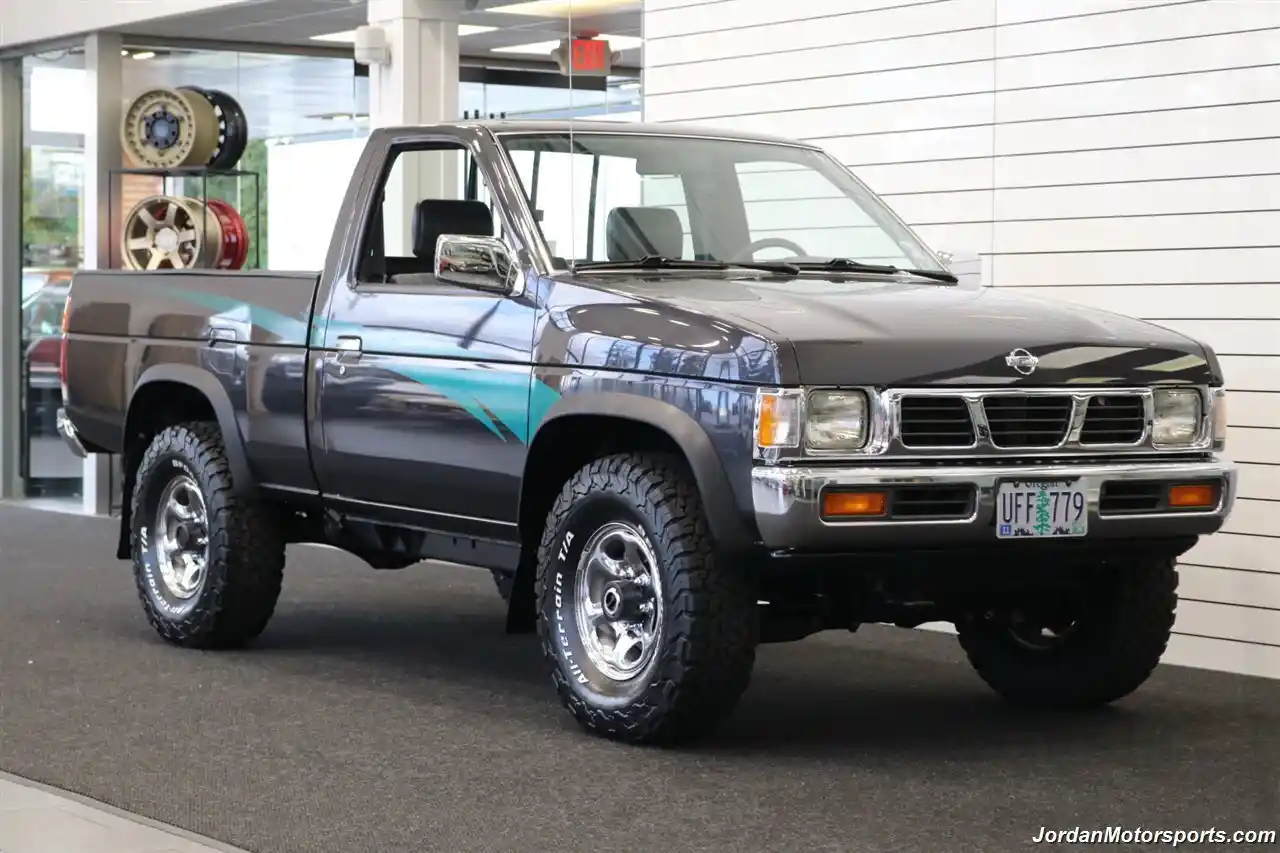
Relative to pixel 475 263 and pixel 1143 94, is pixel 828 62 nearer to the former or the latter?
pixel 1143 94

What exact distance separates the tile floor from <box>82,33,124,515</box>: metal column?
8.85 metres

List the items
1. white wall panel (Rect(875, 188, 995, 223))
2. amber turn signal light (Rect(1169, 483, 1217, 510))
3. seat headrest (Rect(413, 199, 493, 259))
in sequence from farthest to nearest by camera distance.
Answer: white wall panel (Rect(875, 188, 995, 223))
seat headrest (Rect(413, 199, 493, 259))
amber turn signal light (Rect(1169, 483, 1217, 510))

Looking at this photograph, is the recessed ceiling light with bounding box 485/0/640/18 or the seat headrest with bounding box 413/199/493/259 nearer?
the seat headrest with bounding box 413/199/493/259

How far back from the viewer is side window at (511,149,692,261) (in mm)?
6875

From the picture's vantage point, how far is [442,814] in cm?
545

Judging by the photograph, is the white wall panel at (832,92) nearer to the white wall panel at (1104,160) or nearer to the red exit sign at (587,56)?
the white wall panel at (1104,160)

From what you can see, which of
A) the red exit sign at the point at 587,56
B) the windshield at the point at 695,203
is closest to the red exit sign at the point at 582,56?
the red exit sign at the point at 587,56

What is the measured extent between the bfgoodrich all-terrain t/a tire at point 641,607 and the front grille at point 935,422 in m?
0.63

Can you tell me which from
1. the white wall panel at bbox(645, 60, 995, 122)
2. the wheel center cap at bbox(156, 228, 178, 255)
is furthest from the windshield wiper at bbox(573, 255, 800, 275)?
the wheel center cap at bbox(156, 228, 178, 255)

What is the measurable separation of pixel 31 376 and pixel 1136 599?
1043 centimetres

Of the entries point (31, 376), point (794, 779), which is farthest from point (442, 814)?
point (31, 376)

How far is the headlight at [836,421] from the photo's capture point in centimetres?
580

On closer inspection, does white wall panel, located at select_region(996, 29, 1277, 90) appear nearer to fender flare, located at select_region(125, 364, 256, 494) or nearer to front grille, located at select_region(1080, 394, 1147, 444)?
front grille, located at select_region(1080, 394, 1147, 444)

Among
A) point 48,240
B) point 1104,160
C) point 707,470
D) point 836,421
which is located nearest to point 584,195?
point 707,470
